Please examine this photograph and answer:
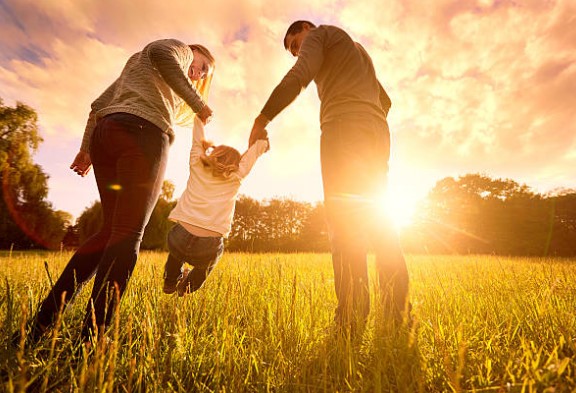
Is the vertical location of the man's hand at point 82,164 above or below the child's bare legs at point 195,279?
above

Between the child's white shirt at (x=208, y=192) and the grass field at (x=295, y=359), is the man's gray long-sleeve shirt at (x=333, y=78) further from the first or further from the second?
the grass field at (x=295, y=359)

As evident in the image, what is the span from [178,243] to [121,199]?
104cm

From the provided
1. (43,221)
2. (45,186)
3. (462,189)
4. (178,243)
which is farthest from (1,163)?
(462,189)

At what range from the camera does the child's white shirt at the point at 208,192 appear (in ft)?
8.79

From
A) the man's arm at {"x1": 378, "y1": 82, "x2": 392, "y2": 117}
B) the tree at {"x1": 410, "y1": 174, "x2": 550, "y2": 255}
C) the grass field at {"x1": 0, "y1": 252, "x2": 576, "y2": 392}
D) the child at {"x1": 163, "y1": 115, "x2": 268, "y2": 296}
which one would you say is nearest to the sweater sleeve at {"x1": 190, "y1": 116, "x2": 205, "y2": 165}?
the child at {"x1": 163, "y1": 115, "x2": 268, "y2": 296}

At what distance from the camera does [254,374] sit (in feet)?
4.48

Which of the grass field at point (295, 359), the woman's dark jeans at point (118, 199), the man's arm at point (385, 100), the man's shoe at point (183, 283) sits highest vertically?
the man's arm at point (385, 100)

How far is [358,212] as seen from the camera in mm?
2100

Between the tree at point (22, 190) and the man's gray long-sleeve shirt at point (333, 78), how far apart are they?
1215 inches

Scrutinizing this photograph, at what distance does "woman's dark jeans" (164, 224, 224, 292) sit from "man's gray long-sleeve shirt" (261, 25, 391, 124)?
1.32 meters

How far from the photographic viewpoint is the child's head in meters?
2.74

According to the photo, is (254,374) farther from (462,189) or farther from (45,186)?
(462,189)

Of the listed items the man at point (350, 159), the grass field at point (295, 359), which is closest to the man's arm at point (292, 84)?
the man at point (350, 159)

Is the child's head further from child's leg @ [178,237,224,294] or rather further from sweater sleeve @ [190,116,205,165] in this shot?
child's leg @ [178,237,224,294]
